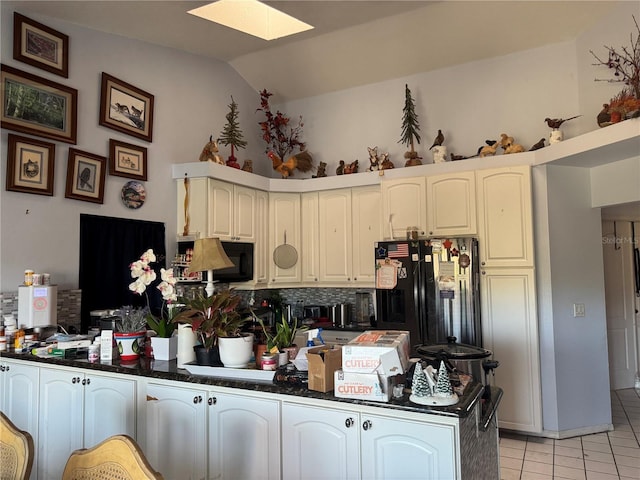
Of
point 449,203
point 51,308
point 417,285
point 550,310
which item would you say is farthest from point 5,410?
point 550,310

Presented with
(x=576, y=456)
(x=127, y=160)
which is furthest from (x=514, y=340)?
(x=127, y=160)

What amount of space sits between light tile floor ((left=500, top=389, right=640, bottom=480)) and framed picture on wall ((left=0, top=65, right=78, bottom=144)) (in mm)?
4131

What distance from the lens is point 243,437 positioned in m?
2.04

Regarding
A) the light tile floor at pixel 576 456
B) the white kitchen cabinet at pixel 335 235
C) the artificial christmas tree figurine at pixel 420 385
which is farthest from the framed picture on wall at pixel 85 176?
the light tile floor at pixel 576 456

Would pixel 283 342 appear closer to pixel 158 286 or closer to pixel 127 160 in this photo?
pixel 158 286

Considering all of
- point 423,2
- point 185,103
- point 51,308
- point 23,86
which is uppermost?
point 423,2

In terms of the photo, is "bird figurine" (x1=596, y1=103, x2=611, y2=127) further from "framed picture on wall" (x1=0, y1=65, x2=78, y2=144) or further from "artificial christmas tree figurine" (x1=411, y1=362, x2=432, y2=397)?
"framed picture on wall" (x1=0, y1=65, x2=78, y2=144)

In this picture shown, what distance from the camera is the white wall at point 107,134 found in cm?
305

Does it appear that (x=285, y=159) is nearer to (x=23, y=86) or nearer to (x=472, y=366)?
(x=23, y=86)

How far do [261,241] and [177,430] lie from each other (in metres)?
2.70

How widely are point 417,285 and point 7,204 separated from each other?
3.25m

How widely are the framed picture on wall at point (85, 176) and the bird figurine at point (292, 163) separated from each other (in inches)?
79.2

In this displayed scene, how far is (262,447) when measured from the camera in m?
2.00

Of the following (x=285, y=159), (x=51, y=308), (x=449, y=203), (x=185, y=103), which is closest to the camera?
(x=51, y=308)
